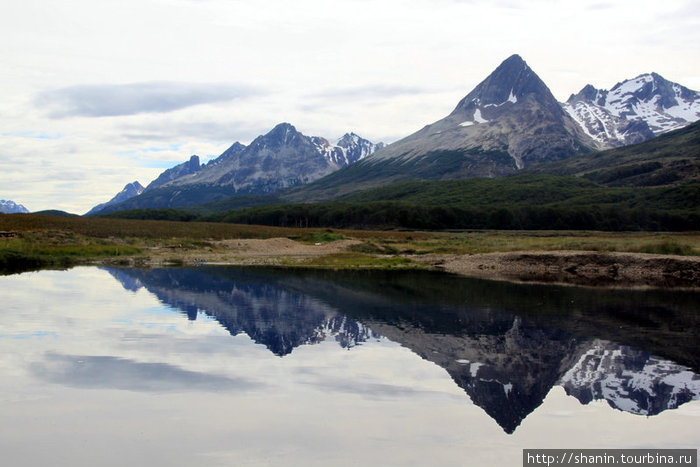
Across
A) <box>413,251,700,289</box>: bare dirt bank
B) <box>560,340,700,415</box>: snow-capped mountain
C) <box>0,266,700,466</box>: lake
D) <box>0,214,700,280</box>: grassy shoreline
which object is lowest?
<box>560,340,700,415</box>: snow-capped mountain

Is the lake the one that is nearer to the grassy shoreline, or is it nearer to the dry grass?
the grassy shoreline

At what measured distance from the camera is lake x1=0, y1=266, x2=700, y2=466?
13141 millimetres

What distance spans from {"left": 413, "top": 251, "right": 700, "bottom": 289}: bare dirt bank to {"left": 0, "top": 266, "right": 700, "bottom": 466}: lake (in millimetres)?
16246

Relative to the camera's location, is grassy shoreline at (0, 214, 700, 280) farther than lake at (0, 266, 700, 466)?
Yes

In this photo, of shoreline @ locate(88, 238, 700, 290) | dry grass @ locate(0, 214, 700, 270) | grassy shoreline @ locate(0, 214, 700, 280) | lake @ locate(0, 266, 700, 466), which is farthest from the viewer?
dry grass @ locate(0, 214, 700, 270)

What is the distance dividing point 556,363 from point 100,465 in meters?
15.2

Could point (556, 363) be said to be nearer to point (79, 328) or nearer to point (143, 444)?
point (143, 444)

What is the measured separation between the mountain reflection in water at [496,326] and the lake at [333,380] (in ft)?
0.41

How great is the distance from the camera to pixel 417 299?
123ft

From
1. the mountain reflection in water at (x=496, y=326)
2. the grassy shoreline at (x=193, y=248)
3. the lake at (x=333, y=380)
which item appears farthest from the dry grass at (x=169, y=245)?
the lake at (x=333, y=380)

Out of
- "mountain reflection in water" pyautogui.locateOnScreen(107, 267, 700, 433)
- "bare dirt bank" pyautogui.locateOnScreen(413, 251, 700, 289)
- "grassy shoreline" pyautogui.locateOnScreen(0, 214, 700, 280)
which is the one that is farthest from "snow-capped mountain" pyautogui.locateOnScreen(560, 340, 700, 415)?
"grassy shoreline" pyautogui.locateOnScreen(0, 214, 700, 280)

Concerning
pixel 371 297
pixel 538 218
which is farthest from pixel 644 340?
pixel 538 218

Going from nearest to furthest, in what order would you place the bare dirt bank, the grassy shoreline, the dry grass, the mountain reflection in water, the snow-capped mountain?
the snow-capped mountain → the mountain reflection in water → the bare dirt bank → the grassy shoreline → the dry grass

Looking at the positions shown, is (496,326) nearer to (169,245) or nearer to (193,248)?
(193,248)
